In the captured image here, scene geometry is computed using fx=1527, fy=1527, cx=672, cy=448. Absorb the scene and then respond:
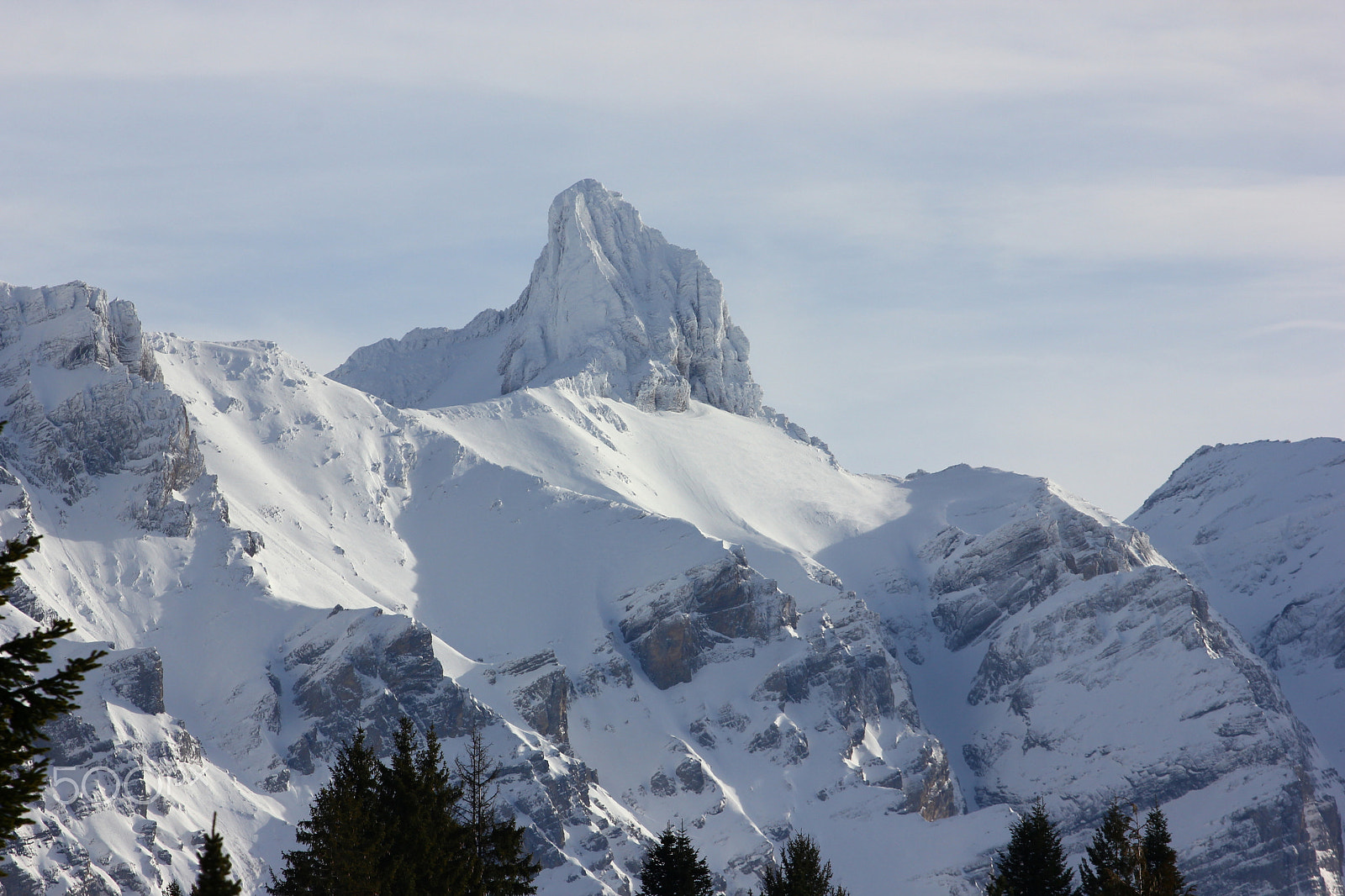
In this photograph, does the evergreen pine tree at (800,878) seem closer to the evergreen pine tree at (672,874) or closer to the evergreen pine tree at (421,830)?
the evergreen pine tree at (672,874)

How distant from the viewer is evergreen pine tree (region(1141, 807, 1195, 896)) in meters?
47.5

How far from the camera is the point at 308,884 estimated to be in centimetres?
5334

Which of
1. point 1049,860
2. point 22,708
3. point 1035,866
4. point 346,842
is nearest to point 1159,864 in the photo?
point 1049,860

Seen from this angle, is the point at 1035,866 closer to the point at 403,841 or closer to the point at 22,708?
the point at 403,841

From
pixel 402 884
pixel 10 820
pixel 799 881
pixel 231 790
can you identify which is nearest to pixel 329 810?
pixel 402 884

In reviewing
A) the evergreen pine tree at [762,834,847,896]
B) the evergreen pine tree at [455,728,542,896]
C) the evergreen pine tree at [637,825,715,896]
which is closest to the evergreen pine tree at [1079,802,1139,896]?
the evergreen pine tree at [762,834,847,896]

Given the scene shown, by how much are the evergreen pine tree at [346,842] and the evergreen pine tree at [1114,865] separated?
75.2 ft

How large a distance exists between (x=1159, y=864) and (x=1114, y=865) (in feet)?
67.5

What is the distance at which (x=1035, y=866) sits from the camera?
77062 millimetres

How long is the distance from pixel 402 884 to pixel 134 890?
147 meters

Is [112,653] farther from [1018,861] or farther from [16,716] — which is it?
[16,716]

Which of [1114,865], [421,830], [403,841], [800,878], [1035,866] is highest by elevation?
[421,830]

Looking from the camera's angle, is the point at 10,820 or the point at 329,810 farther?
the point at 329,810

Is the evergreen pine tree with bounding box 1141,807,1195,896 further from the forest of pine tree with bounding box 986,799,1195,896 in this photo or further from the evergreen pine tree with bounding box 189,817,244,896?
the evergreen pine tree with bounding box 189,817,244,896
